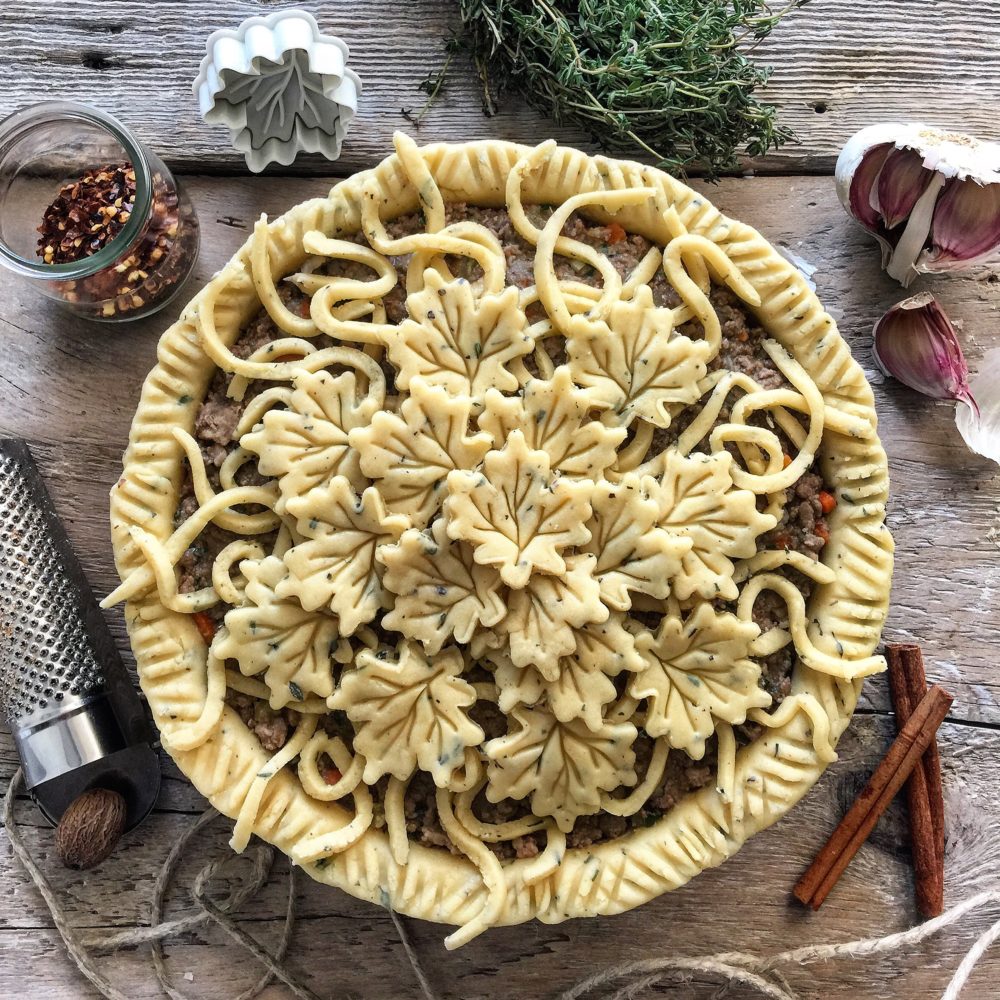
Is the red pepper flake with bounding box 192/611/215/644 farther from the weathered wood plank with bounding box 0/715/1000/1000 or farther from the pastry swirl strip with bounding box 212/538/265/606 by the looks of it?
the weathered wood plank with bounding box 0/715/1000/1000

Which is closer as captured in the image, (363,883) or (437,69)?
(363,883)

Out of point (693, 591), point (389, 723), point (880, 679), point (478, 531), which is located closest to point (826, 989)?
point (880, 679)

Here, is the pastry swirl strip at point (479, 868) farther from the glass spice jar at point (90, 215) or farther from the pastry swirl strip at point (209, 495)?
the glass spice jar at point (90, 215)

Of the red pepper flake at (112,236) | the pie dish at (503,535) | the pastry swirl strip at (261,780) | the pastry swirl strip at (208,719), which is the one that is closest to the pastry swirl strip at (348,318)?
the pie dish at (503,535)

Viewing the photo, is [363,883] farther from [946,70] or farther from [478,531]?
[946,70]

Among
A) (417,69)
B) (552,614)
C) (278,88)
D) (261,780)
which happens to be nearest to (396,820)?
(261,780)

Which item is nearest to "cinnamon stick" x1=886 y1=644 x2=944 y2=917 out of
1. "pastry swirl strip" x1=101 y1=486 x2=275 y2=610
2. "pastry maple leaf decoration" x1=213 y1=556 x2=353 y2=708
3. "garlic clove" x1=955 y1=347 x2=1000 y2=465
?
"garlic clove" x1=955 y1=347 x2=1000 y2=465
